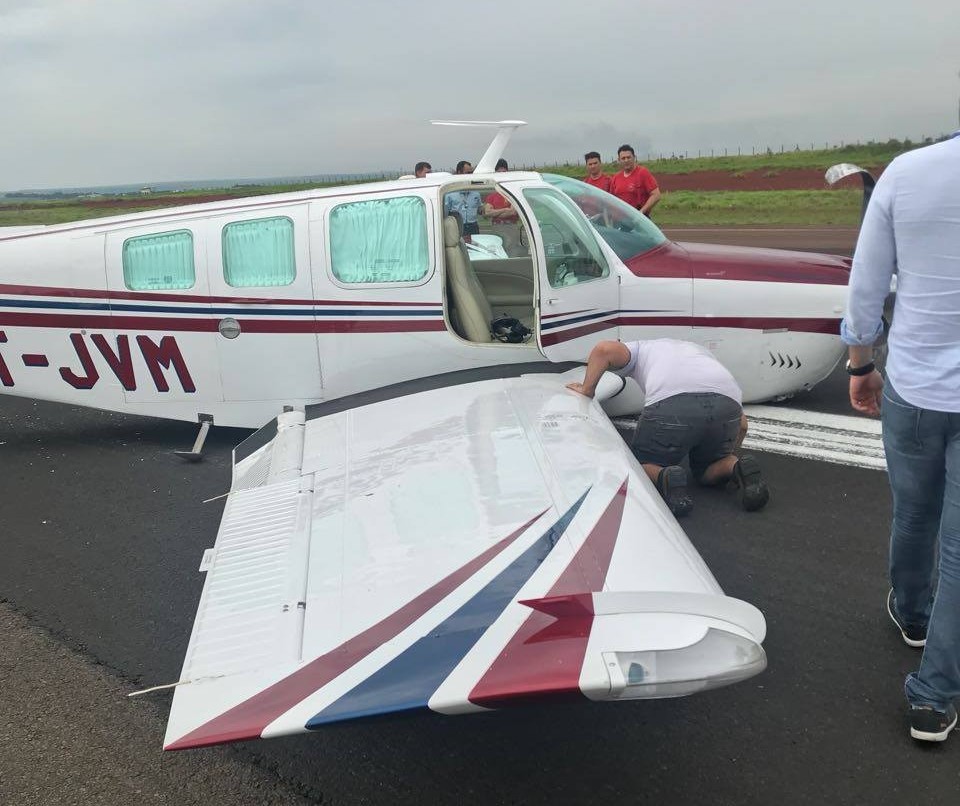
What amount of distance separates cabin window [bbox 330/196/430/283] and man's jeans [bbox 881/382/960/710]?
3130 mm

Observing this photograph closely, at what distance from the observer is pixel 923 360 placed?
2.53 meters

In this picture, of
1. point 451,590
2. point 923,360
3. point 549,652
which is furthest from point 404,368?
point 923,360

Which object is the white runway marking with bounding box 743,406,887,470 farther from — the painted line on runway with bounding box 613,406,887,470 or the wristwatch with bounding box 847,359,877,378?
the wristwatch with bounding box 847,359,877,378

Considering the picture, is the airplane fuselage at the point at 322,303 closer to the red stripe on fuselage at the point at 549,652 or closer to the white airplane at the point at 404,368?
the white airplane at the point at 404,368

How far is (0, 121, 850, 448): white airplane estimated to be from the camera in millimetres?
5195

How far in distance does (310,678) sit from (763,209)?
29.9 m

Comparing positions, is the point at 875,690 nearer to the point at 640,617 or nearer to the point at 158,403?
the point at 640,617

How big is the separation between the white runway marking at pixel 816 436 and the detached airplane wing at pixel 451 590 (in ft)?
6.31

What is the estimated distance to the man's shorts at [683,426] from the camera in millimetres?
4484

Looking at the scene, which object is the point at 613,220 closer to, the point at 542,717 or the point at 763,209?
the point at 542,717

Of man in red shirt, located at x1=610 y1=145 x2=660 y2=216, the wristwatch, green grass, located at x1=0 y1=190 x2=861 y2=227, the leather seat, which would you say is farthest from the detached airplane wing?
green grass, located at x1=0 y1=190 x2=861 y2=227

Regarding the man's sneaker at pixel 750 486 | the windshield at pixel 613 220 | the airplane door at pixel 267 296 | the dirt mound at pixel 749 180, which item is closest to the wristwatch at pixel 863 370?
the man's sneaker at pixel 750 486

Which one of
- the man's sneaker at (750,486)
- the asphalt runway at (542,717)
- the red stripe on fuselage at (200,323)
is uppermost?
the red stripe on fuselage at (200,323)

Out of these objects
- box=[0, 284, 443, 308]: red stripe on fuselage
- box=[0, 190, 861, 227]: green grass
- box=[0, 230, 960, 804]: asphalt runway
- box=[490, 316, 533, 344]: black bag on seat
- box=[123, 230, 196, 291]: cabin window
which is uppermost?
box=[123, 230, 196, 291]: cabin window
